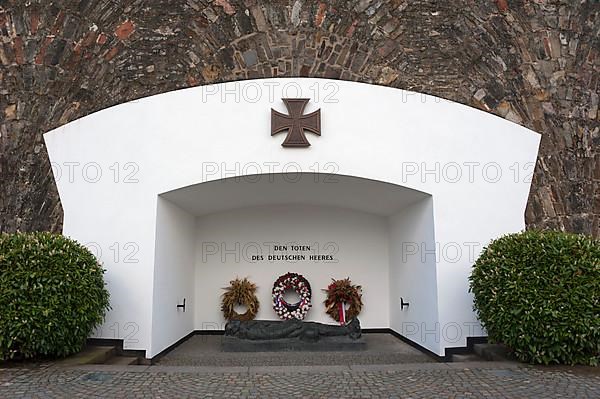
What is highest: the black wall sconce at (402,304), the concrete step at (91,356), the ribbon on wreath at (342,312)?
the black wall sconce at (402,304)

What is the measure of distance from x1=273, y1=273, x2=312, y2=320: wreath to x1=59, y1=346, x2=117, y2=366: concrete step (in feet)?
9.57

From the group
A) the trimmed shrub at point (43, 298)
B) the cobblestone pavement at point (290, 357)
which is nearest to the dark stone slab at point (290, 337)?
the cobblestone pavement at point (290, 357)

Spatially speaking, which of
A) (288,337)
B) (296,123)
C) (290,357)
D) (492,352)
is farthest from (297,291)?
(492,352)

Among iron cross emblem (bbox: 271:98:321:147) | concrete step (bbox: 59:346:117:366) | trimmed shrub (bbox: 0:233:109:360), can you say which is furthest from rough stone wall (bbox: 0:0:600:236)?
concrete step (bbox: 59:346:117:366)

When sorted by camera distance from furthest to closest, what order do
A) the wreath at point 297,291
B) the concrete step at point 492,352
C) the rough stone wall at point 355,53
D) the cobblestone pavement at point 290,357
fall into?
the rough stone wall at point 355,53
the wreath at point 297,291
the cobblestone pavement at point 290,357
the concrete step at point 492,352

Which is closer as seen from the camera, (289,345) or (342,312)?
(289,345)

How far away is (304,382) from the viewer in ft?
16.2

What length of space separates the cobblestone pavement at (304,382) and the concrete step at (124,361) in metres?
0.64

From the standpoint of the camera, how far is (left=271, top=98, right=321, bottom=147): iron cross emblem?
6.76 m

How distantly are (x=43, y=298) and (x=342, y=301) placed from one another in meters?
4.79

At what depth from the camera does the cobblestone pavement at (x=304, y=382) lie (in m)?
4.51

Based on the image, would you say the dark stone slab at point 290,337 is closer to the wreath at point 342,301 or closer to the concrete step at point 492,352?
the wreath at point 342,301

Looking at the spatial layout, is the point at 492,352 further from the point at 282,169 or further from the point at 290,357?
the point at 282,169

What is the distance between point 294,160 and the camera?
682 cm
